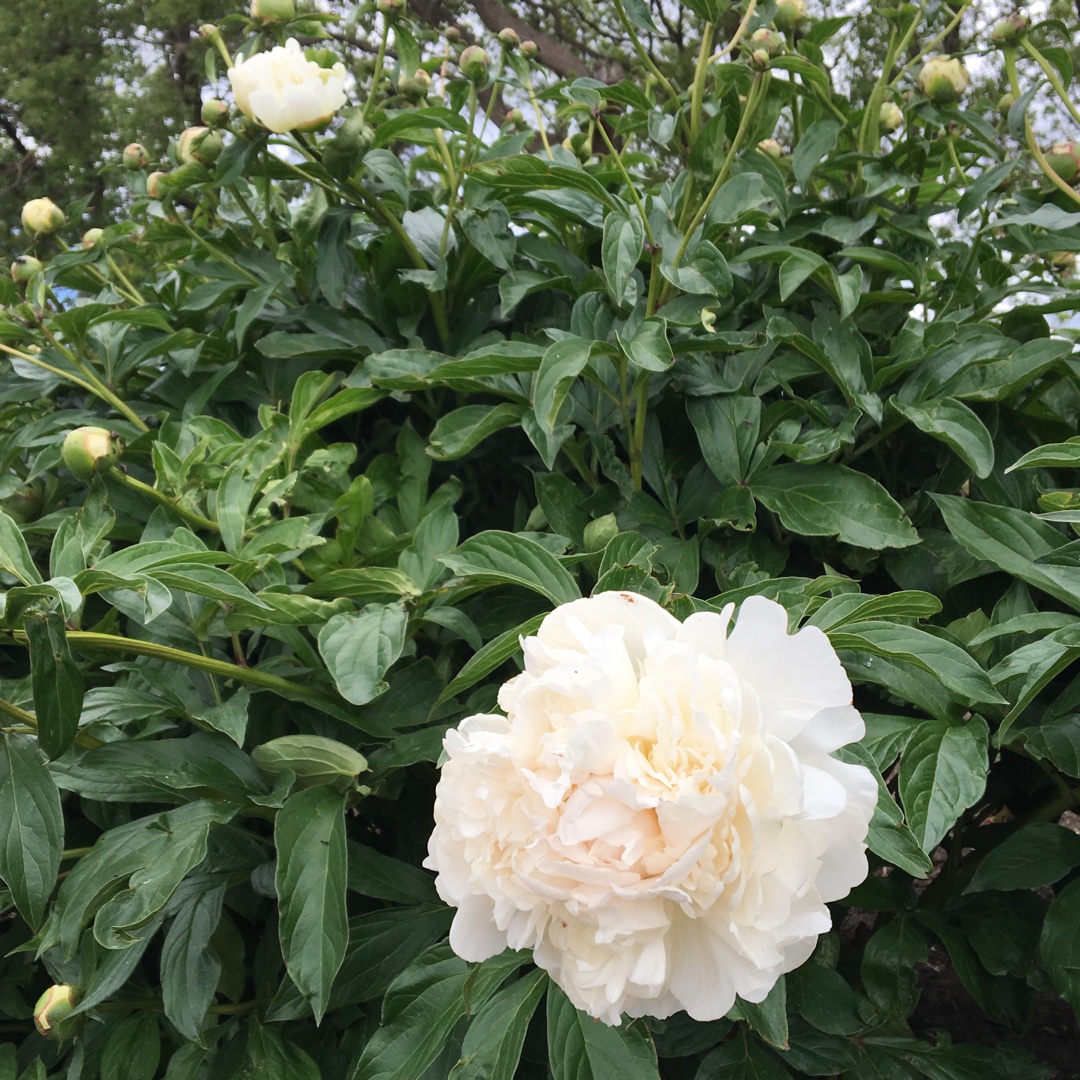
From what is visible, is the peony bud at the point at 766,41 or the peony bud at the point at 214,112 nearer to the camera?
the peony bud at the point at 766,41

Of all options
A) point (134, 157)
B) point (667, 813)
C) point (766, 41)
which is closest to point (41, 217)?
point (134, 157)

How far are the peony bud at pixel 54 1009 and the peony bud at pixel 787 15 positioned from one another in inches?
40.5

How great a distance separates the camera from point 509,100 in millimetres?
4684

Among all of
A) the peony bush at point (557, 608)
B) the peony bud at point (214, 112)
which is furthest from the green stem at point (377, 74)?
the peony bud at point (214, 112)

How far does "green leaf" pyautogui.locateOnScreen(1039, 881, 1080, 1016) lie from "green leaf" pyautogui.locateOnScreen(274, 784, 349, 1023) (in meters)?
0.53

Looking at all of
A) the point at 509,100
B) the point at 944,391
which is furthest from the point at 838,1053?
the point at 509,100

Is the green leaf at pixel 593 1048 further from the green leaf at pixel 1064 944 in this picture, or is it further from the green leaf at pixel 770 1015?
the green leaf at pixel 1064 944

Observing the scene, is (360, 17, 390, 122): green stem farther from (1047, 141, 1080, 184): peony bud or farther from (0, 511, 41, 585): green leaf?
(1047, 141, 1080, 184): peony bud

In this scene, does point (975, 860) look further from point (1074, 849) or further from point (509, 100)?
point (509, 100)

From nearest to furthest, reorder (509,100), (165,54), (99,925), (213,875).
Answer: (99,925), (213,875), (509,100), (165,54)

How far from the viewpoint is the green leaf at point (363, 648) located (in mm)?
643

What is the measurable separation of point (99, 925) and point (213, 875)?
14cm

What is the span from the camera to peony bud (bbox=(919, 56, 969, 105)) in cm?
91

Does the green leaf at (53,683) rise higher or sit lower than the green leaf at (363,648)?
→ higher
